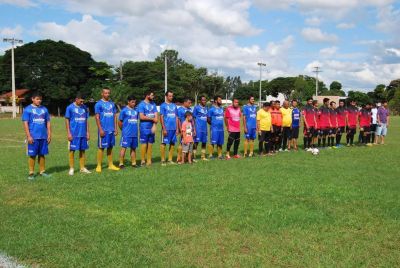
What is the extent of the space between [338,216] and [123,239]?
3153 mm

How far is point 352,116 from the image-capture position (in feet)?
58.6

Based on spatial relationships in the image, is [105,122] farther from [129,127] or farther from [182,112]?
[182,112]

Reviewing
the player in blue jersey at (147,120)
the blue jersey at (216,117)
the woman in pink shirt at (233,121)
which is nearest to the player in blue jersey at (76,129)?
the player in blue jersey at (147,120)

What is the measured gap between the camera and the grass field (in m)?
4.87

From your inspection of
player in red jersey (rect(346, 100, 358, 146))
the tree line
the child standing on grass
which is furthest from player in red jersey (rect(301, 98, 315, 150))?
the tree line

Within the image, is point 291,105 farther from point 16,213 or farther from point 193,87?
point 193,87

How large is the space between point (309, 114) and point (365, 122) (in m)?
3.36

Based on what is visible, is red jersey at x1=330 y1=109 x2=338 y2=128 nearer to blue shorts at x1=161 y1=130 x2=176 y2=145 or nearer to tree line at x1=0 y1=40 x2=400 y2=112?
blue shorts at x1=161 y1=130 x2=176 y2=145

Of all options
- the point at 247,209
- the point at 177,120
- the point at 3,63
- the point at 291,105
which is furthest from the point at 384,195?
the point at 3,63

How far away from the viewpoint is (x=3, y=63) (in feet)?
236

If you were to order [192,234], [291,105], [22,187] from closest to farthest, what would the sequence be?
1. [192,234]
2. [22,187]
3. [291,105]

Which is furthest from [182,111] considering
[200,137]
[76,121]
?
[76,121]

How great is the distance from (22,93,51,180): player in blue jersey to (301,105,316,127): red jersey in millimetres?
9825

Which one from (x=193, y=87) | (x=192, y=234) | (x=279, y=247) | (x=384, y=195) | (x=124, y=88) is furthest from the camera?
(x=193, y=87)
